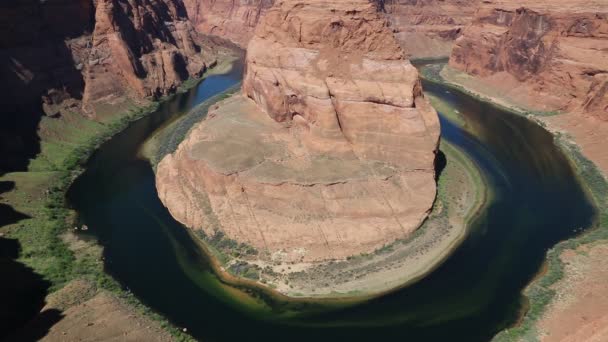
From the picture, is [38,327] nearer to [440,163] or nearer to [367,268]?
[367,268]

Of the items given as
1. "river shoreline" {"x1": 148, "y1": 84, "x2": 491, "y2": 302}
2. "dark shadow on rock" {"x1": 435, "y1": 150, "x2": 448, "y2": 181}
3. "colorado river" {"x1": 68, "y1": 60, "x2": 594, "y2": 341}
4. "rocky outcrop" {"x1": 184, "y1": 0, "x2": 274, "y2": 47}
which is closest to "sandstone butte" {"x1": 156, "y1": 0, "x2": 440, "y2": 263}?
"river shoreline" {"x1": 148, "y1": 84, "x2": 491, "y2": 302}

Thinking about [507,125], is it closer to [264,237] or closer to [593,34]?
[593,34]

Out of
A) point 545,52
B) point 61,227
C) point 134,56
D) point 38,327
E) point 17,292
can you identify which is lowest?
point 61,227

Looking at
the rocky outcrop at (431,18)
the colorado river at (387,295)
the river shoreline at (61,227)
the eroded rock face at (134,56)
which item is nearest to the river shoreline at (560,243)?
the colorado river at (387,295)

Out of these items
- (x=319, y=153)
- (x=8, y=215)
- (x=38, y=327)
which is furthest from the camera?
(x=319, y=153)

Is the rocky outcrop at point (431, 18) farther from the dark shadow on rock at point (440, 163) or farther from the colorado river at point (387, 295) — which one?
the dark shadow on rock at point (440, 163)

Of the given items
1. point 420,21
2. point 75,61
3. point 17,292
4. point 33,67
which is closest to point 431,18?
point 420,21

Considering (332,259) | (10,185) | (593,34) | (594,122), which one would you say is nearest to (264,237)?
(332,259)
